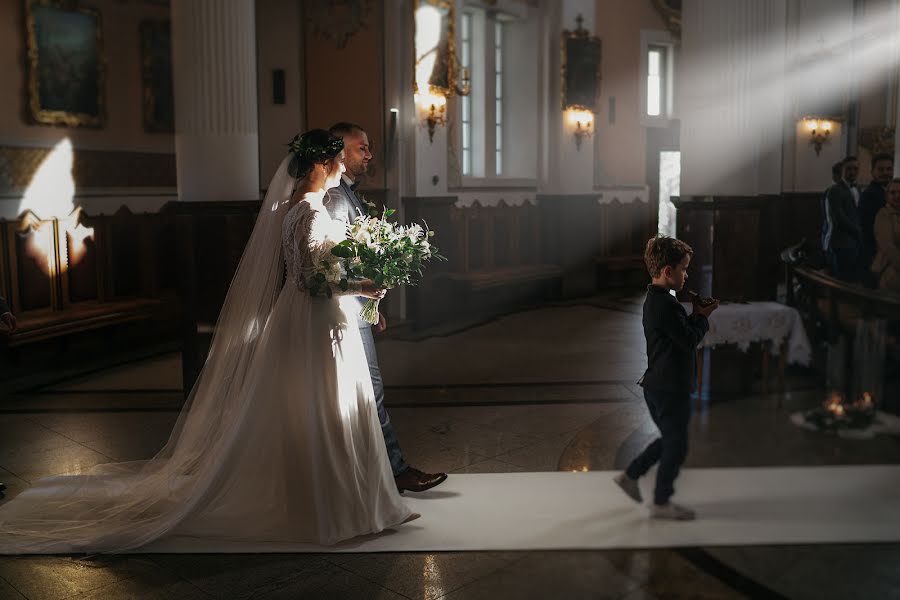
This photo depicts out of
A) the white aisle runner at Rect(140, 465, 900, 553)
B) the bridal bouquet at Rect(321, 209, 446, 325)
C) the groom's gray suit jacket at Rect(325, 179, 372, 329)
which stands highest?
the groom's gray suit jacket at Rect(325, 179, 372, 329)

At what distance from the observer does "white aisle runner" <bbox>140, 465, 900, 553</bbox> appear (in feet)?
12.0

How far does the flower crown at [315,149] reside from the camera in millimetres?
3896

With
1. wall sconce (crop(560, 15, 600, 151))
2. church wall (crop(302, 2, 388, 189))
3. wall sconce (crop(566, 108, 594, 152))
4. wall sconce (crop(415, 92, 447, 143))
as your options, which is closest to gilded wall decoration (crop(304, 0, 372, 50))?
church wall (crop(302, 2, 388, 189))

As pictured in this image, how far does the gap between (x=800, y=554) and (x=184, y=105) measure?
4536 mm

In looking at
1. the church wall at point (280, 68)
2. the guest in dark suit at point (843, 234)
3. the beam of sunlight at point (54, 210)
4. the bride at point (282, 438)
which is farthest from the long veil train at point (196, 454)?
the church wall at point (280, 68)

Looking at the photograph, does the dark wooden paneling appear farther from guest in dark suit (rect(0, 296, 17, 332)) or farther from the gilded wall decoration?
the gilded wall decoration

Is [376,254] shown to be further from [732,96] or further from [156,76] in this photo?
[156,76]

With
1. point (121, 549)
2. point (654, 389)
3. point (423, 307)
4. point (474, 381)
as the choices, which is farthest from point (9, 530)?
point (423, 307)

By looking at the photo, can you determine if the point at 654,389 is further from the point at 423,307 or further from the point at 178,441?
the point at 423,307

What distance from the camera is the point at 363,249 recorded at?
376cm

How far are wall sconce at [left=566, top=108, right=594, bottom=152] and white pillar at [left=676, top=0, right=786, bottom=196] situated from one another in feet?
19.7

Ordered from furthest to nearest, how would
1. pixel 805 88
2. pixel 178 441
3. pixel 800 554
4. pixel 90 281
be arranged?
1. pixel 805 88
2. pixel 90 281
3. pixel 178 441
4. pixel 800 554

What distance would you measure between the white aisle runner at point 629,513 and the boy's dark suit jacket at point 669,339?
641mm

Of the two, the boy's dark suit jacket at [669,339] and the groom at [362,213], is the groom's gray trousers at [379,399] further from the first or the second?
the boy's dark suit jacket at [669,339]
